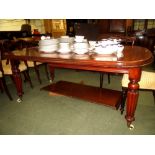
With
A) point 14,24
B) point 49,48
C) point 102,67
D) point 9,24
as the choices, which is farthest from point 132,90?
point 14,24

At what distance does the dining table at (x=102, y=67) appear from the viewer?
1.50 m

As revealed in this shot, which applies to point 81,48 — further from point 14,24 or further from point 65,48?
point 14,24

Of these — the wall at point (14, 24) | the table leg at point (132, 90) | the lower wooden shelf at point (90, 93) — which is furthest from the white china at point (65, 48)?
the wall at point (14, 24)

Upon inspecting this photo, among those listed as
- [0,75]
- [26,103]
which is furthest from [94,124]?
[0,75]

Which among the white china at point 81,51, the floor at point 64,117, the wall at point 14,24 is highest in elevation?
the wall at point 14,24

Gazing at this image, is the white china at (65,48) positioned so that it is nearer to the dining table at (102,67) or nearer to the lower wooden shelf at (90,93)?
the dining table at (102,67)

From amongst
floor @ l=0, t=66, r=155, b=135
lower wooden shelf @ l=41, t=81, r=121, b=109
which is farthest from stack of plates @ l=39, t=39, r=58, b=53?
floor @ l=0, t=66, r=155, b=135

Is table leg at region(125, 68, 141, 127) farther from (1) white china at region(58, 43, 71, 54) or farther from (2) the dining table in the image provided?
(1) white china at region(58, 43, 71, 54)

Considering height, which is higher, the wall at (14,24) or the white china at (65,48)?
the wall at (14,24)

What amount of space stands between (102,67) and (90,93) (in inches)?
31.0

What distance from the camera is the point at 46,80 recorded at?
352cm

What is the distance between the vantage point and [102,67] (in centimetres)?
167
